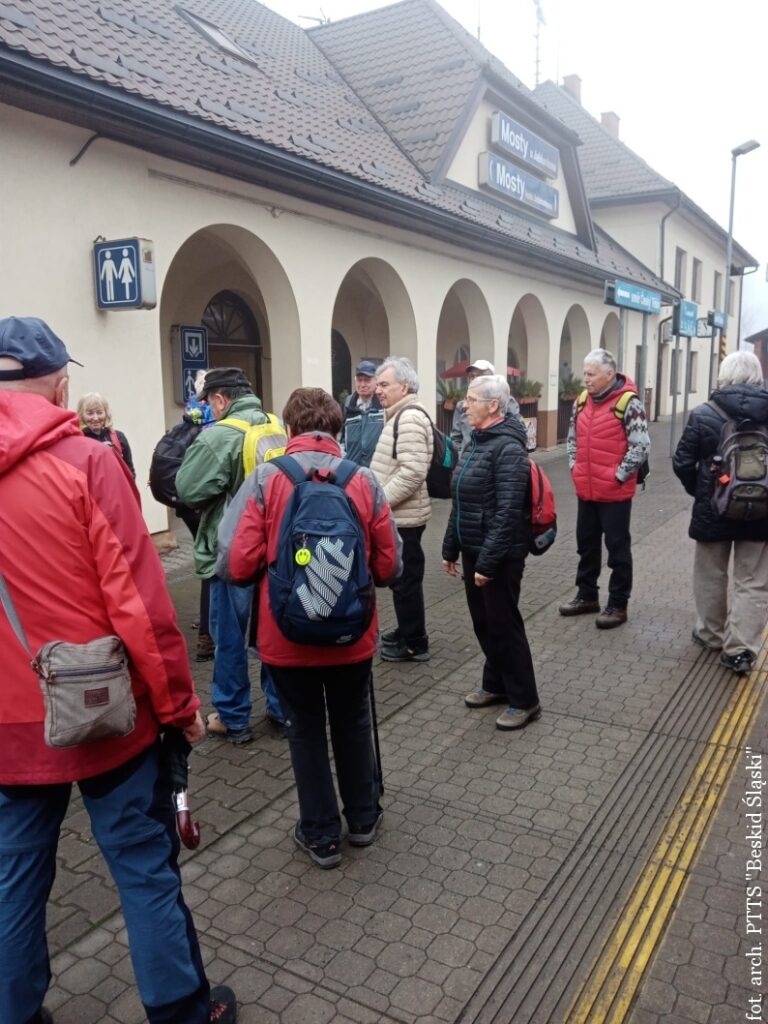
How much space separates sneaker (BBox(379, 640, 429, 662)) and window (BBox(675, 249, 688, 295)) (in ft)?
87.3

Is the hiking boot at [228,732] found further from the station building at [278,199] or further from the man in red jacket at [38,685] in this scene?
the station building at [278,199]

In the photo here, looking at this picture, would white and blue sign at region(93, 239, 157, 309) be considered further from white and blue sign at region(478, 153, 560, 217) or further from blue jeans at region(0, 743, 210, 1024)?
white and blue sign at region(478, 153, 560, 217)

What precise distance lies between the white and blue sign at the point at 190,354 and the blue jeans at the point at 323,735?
8622 mm

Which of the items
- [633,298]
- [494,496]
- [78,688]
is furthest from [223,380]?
[633,298]

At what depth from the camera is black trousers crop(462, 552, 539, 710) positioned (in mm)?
4328

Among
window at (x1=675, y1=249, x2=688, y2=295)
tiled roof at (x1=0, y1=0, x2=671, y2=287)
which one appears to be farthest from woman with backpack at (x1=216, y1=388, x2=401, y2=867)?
window at (x1=675, y1=249, x2=688, y2=295)

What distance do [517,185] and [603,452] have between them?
12771mm

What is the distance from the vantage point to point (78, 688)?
78.7 inches

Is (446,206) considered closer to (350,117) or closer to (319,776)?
(350,117)

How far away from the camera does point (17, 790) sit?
214 centimetres

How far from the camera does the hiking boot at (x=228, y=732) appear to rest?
4.34m

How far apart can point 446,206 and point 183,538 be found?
6.82 m

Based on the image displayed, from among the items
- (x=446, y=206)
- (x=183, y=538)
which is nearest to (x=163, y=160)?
(x=183, y=538)

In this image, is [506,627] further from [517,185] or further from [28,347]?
[517,185]
